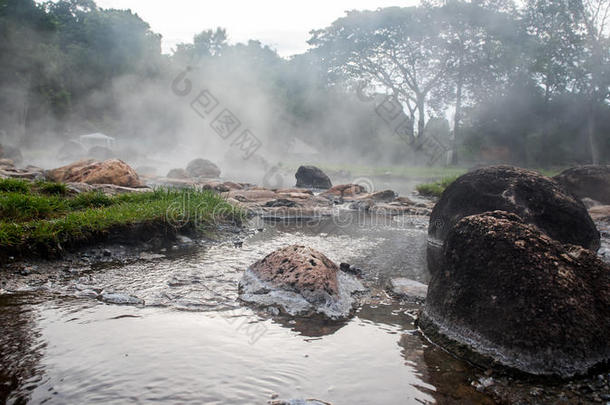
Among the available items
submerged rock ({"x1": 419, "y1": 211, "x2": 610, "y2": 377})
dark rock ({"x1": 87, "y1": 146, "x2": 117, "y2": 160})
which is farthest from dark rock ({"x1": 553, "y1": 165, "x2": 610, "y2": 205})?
dark rock ({"x1": 87, "y1": 146, "x2": 117, "y2": 160})

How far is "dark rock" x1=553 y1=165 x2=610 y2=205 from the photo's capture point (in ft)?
36.0

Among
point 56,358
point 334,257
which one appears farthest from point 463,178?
point 56,358

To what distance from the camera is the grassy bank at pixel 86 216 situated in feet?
13.2

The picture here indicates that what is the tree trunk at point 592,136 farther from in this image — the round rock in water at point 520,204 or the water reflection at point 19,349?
the water reflection at point 19,349

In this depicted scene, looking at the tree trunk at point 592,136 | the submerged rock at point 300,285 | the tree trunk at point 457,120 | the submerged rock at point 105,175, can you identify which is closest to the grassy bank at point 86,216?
the submerged rock at point 300,285

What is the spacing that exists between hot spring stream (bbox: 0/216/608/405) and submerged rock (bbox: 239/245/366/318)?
5.9 inches

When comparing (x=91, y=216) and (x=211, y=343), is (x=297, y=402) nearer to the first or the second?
(x=211, y=343)

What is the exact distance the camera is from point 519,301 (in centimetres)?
239

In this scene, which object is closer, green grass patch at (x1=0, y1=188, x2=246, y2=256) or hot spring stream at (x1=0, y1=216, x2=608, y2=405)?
hot spring stream at (x1=0, y1=216, x2=608, y2=405)

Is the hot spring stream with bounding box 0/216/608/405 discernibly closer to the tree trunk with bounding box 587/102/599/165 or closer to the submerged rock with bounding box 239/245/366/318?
the submerged rock with bounding box 239/245/366/318

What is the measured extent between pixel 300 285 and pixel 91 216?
282 cm

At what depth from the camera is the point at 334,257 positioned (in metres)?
5.04

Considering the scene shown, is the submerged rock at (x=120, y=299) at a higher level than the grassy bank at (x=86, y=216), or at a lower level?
lower

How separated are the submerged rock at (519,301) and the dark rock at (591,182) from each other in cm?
983
